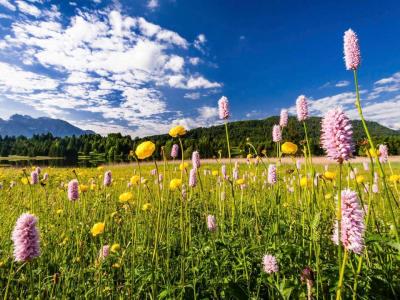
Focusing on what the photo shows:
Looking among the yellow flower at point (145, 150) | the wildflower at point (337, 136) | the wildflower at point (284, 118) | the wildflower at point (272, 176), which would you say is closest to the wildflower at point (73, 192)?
the yellow flower at point (145, 150)

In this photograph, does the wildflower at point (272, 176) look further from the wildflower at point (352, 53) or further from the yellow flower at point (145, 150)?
the wildflower at point (352, 53)

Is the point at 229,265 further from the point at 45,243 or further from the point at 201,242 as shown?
the point at 45,243

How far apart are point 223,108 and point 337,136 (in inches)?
96.6

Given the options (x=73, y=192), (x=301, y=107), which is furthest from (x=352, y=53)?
(x=73, y=192)

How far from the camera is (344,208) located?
4.77 ft

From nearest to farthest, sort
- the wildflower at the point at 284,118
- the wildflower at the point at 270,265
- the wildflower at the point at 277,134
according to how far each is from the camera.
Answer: the wildflower at the point at 270,265 < the wildflower at the point at 277,134 < the wildflower at the point at 284,118

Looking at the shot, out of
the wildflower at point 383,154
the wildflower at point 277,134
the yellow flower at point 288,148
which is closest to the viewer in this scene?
the wildflower at point 383,154

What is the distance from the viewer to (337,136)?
1.35 meters

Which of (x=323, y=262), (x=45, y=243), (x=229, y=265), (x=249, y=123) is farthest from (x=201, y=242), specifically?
(x=249, y=123)

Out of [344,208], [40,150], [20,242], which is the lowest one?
[20,242]

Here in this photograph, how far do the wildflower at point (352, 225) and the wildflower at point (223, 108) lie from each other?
7.74 ft

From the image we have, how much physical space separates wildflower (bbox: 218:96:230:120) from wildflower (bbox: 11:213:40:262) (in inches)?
96.5

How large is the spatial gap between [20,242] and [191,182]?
265 centimetres

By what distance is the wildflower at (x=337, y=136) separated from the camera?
1.31 metres
